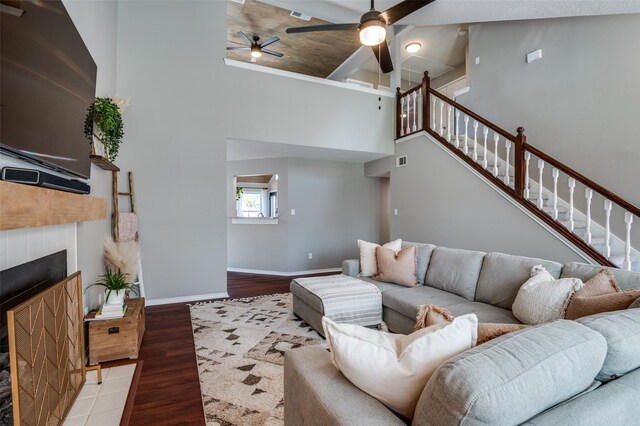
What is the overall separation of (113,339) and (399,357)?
2452 millimetres

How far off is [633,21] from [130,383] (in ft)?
18.8

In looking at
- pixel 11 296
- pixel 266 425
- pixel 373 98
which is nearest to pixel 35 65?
pixel 11 296

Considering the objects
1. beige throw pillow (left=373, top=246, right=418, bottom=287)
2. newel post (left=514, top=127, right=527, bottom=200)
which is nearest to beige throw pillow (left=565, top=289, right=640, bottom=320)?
beige throw pillow (left=373, top=246, right=418, bottom=287)

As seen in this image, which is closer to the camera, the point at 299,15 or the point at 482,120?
the point at 482,120

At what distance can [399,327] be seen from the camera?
2.72m

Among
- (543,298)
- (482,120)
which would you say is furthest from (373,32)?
(543,298)

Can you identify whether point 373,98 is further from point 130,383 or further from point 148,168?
point 130,383

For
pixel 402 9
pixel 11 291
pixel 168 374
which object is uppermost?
pixel 402 9

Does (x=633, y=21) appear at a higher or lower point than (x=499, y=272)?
higher

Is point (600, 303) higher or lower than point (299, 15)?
lower

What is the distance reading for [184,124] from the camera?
4.14 meters

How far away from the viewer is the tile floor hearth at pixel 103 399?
1.71 meters

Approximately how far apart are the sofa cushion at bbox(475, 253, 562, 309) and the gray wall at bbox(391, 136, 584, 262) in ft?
3.22

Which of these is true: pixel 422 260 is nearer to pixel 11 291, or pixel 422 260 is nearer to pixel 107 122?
pixel 11 291
